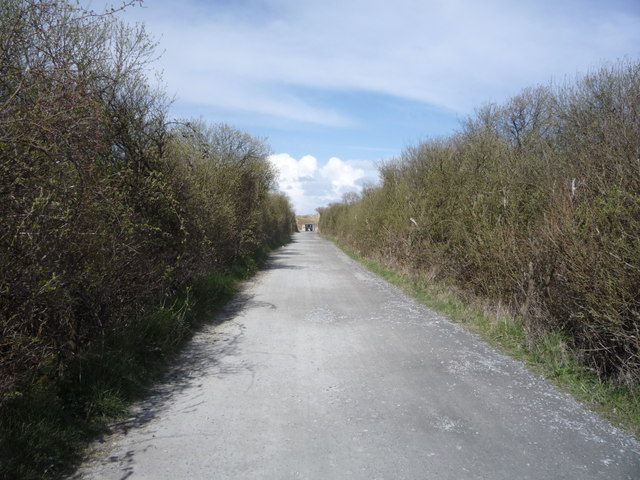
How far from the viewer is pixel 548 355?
5977 millimetres

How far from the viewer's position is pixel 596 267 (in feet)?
16.7

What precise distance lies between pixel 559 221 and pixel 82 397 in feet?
20.2

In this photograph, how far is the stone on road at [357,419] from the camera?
3.48 m

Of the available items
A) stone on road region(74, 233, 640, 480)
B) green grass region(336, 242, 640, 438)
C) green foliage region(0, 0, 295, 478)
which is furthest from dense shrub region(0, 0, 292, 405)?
green grass region(336, 242, 640, 438)

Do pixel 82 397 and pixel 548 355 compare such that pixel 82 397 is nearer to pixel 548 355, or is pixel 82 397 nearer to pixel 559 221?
pixel 548 355

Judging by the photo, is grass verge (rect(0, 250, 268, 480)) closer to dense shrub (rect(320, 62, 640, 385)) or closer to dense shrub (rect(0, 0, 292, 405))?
dense shrub (rect(0, 0, 292, 405))

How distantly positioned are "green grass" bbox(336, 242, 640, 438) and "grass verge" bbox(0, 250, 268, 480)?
475 cm

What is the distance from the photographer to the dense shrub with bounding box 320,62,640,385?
4.93 meters

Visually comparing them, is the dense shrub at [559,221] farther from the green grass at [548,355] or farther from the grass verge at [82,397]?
the grass verge at [82,397]

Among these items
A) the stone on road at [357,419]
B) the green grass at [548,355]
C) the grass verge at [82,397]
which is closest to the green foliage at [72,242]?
the grass verge at [82,397]

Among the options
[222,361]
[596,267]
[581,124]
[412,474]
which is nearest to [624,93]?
[581,124]

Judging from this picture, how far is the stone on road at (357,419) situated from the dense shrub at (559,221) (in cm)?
103

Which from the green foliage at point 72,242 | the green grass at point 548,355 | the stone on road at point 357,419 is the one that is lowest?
the stone on road at point 357,419

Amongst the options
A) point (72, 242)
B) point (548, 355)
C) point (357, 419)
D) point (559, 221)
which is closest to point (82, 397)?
point (72, 242)
